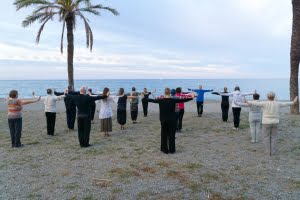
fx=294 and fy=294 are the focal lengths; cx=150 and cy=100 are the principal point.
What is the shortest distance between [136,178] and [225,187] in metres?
1.99

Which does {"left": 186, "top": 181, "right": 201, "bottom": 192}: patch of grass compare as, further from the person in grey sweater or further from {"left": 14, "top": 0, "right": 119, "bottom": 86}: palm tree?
{"left": 14, "top": 0, "right": 119, "bottom": 86}: palm tree

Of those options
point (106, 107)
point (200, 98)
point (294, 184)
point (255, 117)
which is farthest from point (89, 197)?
point (200, 98)

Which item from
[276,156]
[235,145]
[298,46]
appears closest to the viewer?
[276,156]

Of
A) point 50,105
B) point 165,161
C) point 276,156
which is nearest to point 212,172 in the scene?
point 165,161

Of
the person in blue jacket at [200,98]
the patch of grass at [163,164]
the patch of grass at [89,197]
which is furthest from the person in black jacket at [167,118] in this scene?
the person in blue jacket at [200,98]

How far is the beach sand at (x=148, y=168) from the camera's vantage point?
597 centimetres

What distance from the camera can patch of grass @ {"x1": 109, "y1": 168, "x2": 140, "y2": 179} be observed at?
6.96 metres

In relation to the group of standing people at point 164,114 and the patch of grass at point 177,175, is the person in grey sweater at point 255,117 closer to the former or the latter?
the group of standing people at point 164,114

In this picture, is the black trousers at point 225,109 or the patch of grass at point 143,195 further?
the black trousers at point 225,109

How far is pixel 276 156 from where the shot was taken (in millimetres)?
8711

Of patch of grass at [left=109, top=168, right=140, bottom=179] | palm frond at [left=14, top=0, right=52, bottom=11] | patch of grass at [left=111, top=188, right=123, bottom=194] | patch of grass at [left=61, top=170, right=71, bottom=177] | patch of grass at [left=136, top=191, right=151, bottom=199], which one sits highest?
palm frond at [left=14, top=0, right=52, bottom=11]

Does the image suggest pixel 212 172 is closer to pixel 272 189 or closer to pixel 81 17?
pixel 272 189

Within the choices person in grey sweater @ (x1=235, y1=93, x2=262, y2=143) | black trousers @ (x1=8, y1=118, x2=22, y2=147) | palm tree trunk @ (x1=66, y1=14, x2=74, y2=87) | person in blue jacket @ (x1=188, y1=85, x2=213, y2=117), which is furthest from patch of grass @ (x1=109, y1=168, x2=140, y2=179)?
palm tree trunk @ (x1=66, y1=14, x2=74, y2=87)

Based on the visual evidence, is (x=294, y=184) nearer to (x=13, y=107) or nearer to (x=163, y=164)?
(x=163, y=164)
